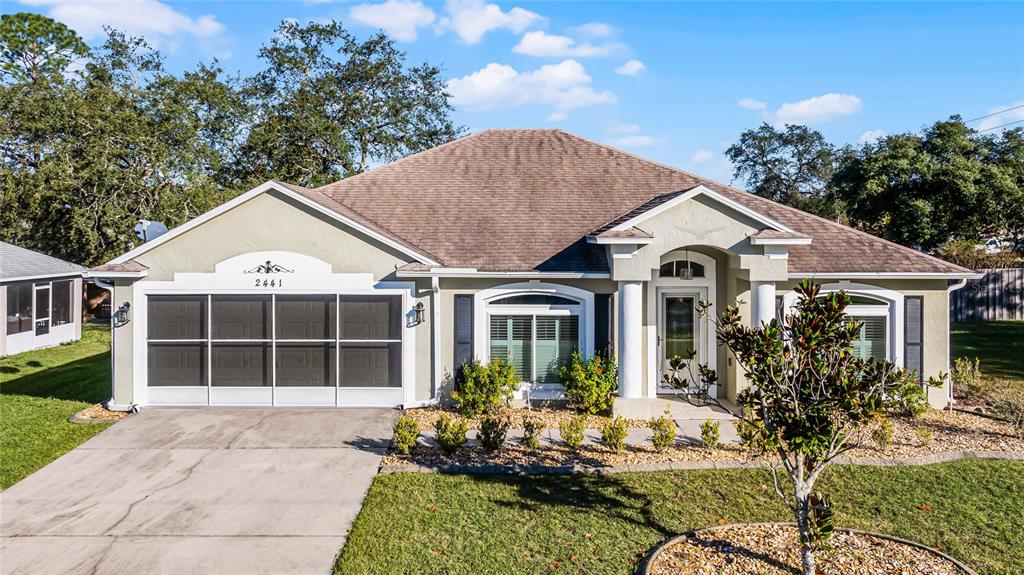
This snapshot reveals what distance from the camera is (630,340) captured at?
39.8 ft

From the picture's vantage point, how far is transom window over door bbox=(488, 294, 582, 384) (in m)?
13.2

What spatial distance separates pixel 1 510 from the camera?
26.5ft

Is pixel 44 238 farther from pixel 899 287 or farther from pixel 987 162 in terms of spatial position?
pixel 987 162

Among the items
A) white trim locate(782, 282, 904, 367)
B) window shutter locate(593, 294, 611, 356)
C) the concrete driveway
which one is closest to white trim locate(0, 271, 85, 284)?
the concrete driveway

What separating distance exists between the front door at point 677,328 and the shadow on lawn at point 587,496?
540 cm

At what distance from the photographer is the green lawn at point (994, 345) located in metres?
17.0

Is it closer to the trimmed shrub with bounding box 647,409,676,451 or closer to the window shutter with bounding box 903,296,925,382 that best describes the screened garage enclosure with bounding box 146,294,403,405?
the trimmed shrub with bounding box 647,409,676,451

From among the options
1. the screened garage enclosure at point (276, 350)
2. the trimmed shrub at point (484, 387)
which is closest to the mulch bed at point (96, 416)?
the screened garage enclosure at point (276, 350)

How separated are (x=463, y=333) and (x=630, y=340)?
3.45 meters

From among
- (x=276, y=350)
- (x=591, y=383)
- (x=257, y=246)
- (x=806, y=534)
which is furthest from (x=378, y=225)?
(x=806, y=534)

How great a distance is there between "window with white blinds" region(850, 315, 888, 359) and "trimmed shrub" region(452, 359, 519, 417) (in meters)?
7.32

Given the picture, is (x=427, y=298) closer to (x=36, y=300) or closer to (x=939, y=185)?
(x=36, y=300)

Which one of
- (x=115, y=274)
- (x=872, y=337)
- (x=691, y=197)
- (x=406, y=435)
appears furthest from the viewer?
(x=872, y=337)

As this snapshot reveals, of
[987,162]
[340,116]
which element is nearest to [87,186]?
[340,116]
